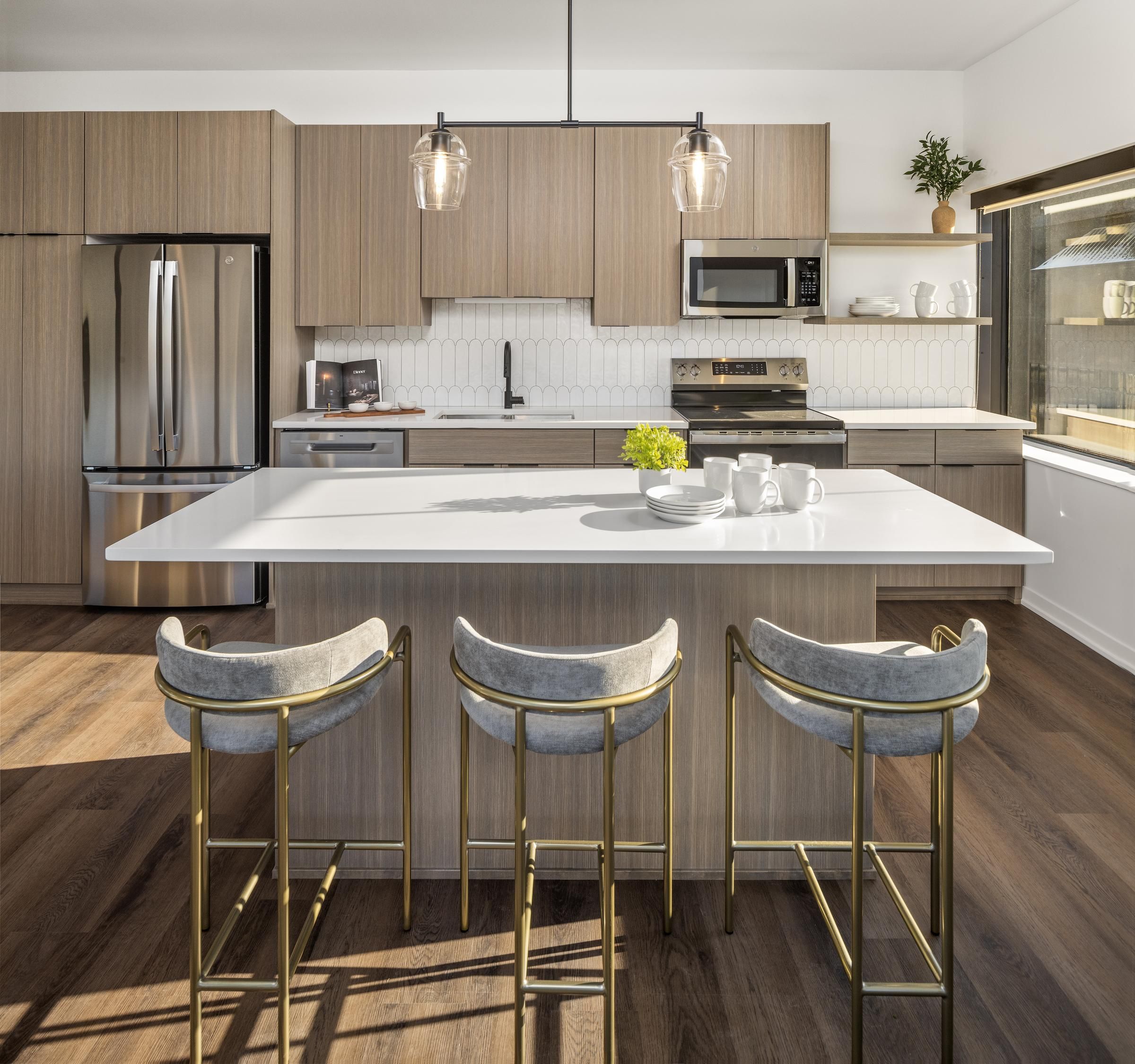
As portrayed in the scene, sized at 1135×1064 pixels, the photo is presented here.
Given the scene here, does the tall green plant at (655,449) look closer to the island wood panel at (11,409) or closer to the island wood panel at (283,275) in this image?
the island wood panel at (283,275)

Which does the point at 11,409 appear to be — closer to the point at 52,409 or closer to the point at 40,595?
the point at 52,409

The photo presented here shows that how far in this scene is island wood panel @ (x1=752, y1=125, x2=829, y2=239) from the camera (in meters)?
4.73

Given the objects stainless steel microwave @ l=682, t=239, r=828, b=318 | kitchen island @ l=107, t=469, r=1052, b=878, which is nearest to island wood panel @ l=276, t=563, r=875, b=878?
kitchen island @ l=107, t=469, r=1052, b=878

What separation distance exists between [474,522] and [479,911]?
0.89 m

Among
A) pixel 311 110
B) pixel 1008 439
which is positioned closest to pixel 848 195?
pixel 1008 439

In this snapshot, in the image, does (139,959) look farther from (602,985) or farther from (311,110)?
(311,110)

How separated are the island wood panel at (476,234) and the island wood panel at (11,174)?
1890 mm

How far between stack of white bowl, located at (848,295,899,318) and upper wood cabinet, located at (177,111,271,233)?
117 inches

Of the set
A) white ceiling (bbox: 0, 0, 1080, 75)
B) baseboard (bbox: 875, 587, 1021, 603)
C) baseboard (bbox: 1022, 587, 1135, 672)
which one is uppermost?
white ceiling (bbox: 0, 0, 1080, 75)

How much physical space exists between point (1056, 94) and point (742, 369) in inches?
73.8

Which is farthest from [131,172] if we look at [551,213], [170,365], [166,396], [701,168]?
[701,168]

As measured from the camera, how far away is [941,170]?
4926mm

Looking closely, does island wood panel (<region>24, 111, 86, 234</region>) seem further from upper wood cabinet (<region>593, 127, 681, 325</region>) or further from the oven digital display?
the oven digital display

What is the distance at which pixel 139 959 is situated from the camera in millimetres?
2010
